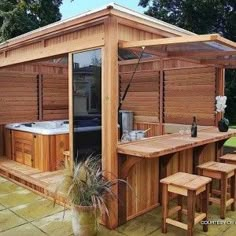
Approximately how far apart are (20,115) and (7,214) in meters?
3.46

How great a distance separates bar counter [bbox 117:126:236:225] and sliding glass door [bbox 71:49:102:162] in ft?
1.41

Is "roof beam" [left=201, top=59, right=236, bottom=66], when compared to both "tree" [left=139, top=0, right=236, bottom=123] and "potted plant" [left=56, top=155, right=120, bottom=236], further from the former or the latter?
"tree" [left=139, top=0, right=236, bottom=123]

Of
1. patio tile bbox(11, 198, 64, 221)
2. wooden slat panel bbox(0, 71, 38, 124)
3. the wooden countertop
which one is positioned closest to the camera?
the wooden countertop

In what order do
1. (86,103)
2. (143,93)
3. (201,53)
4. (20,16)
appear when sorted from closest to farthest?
(86,103), (201,53), (143,93), (20,16)

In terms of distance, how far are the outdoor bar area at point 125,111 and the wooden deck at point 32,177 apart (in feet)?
0.06

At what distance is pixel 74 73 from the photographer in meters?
3.83

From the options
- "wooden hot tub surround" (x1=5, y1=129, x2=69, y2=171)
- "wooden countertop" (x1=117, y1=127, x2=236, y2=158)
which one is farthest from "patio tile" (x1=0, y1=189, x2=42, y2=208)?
"wooden countertop" (x1=117, y1=127, x2=236, y2=158)

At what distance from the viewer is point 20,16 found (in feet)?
35.1

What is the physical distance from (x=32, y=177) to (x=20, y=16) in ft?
25.4

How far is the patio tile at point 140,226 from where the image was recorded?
3.32m

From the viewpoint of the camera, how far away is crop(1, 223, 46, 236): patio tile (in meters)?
3.26

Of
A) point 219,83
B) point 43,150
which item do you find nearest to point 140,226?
point 43,150

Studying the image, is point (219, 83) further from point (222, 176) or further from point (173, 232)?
point (173, 232)

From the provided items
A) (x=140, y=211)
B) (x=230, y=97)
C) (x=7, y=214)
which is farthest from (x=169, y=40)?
(x=230, y=97)
